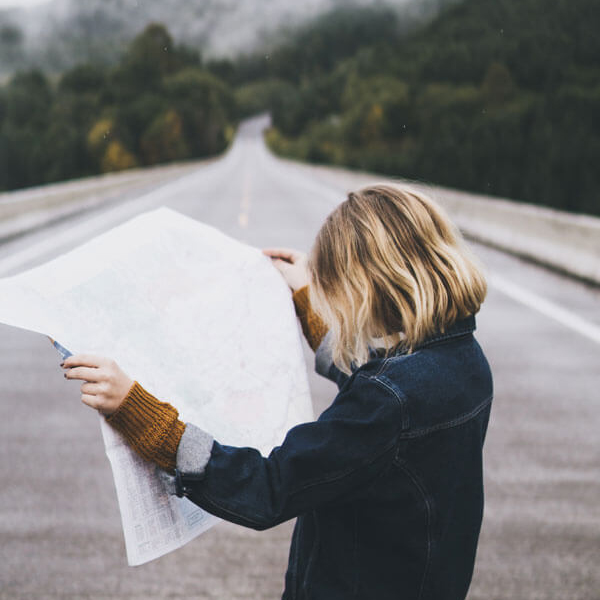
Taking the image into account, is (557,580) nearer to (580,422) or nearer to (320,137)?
(580,422)

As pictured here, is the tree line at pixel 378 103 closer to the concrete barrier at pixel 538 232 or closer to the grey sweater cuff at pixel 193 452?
the concrete barrier at pixel 538 232

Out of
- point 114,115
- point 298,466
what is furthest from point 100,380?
point 114,115

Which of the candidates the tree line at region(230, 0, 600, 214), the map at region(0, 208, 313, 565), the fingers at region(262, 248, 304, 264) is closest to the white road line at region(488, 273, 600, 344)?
the fingers at region(262, 248, 304, 264)

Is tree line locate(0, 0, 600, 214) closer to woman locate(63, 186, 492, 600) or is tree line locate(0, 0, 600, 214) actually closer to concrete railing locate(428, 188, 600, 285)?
concrete railing locate(428, 188, 600, 285)

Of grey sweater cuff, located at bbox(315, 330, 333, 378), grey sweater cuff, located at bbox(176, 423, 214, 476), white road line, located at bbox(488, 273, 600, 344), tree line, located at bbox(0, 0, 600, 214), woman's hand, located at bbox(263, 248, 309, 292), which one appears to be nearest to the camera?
grey sweater cuff, located at bbox(176, 423, 214, 476)

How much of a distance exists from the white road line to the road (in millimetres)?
44

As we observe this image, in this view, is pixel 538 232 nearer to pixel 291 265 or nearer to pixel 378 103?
pixel 291 265

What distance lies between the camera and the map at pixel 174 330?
1.40 meters

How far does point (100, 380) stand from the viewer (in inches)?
53.2

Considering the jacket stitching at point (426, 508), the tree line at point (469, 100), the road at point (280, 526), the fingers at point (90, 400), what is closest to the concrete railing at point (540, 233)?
A: the tree line at point (469, 100)

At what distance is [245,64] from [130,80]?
59522 millimetres

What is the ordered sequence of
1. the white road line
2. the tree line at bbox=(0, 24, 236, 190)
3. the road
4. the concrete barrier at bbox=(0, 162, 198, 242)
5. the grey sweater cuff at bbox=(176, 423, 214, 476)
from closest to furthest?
the grey sweater cuff at bbox=(176, 423, 214, 476)
the road
the white road line
the concrete barrier at bbox=(0, 162, 198, 242)
the tree line at bbox=(0, 24, 236, 190)

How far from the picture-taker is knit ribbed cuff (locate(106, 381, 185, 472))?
134 cm

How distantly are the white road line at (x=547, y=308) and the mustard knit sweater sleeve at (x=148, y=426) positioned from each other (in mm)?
6285
